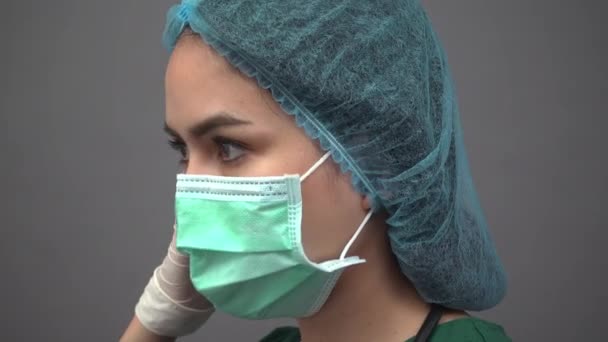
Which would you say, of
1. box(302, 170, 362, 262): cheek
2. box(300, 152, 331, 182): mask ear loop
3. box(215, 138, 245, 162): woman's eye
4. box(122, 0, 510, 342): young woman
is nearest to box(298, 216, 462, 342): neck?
box(122, 0, 510, 342): young woman

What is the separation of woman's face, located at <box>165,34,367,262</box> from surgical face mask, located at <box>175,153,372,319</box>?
26 mm

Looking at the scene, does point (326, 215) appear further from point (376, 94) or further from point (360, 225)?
point (376, 94)

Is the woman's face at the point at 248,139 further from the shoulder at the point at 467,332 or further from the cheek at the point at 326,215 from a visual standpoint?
the shoulder at the point at 467,332

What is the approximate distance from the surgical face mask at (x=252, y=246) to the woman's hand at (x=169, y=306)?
0.36 meters

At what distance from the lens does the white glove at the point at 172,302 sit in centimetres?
204

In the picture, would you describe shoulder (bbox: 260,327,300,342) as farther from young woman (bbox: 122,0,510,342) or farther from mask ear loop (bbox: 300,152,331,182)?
mask ear loop (bbox: 300,152,331,182)

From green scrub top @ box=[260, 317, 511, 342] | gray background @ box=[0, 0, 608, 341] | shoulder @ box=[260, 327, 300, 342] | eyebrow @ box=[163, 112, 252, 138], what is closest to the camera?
eyebrow @ box=[163, 112, 252, 138]

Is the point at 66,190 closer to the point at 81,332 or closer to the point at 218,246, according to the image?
the point at 81,332

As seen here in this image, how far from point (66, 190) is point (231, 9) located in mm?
1740

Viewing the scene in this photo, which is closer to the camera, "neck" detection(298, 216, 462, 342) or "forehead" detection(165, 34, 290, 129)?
"forehead" detection(165, 34, 290, 129)

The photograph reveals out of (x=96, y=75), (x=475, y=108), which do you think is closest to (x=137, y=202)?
(x=96, y=75)

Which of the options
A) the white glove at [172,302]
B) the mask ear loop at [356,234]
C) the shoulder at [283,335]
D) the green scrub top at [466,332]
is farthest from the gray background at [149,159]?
the mask ear loop at [356,234]

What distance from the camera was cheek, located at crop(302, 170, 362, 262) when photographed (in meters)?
1.59

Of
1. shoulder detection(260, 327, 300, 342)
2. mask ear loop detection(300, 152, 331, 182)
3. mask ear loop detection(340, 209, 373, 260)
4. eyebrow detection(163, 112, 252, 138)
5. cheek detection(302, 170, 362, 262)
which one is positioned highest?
eyebrow detection(163, 112, 252, 138)
